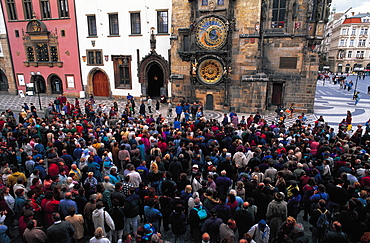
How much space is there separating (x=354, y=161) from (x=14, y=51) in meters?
35.2

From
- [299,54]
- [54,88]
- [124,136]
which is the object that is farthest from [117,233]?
[54,88]

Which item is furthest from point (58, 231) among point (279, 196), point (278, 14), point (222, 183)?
point (278, 14)

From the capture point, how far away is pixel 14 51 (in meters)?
30.4

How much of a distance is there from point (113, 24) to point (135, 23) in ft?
8.38

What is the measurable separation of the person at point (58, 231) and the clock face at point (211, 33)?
1850 centimetres

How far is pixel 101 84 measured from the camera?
28906 mm

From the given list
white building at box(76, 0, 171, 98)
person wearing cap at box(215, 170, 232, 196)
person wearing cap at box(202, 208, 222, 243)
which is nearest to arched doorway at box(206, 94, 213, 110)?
white building at box(76, 0, 171, 98)

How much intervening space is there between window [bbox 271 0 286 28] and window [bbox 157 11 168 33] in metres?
9.96

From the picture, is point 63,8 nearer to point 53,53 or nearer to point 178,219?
point 53,53

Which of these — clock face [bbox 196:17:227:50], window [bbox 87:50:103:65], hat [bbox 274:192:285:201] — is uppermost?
clock face [bbox 196:17:227:50]

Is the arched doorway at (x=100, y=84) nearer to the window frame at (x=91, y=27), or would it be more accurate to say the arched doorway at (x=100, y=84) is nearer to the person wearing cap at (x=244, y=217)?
the window frame at (x=91, y=27)

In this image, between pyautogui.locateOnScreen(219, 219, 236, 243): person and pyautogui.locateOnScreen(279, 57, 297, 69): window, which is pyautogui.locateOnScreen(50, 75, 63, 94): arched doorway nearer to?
pyautogui.locateOnScreen(279, 57, 297, 69): window

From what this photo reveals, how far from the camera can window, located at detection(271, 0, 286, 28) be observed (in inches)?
821

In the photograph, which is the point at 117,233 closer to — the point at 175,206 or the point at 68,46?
the point at 175,206
